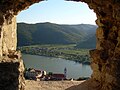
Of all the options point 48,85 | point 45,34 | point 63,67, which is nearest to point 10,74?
point 48,85

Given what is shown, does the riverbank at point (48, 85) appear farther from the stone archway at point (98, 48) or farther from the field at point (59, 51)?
the field at point (59, 51)

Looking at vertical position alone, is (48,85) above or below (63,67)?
above

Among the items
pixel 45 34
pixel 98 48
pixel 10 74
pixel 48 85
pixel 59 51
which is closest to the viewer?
pixel 10 74

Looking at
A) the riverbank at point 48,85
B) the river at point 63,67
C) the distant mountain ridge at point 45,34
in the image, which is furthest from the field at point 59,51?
the riverbank at point 48,85

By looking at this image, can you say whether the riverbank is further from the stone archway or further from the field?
the field

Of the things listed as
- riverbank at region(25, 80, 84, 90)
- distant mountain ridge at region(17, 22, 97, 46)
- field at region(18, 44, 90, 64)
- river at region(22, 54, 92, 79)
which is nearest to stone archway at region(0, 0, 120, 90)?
riverbank at region(25, 80, 84, 90)

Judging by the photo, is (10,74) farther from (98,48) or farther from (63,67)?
(63,67)

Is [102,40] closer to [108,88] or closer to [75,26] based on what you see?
[108,88]

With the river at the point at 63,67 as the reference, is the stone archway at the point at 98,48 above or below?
above
